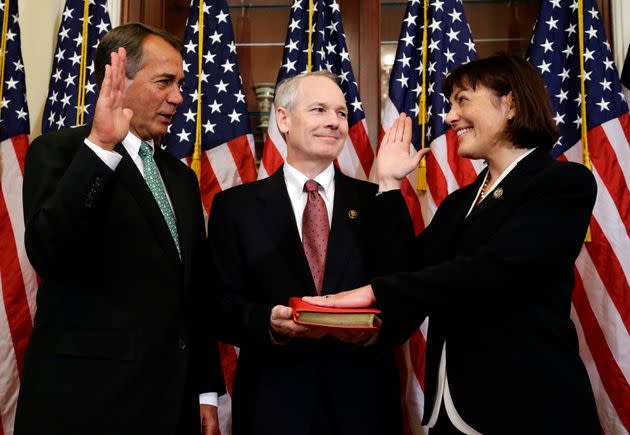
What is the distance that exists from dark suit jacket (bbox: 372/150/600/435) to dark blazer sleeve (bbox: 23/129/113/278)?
70 cm

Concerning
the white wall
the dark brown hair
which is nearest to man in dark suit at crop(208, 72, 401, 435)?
the dark brown hair

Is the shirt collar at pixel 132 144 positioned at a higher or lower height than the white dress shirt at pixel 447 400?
higher

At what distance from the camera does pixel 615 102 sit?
281 centimetres

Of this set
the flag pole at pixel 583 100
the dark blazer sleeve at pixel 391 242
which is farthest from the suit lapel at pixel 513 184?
the flag pole at pixel 583 100

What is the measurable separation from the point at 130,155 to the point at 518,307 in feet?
3.57

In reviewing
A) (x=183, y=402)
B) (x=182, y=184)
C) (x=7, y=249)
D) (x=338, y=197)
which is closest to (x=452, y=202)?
(x=338, y=197)

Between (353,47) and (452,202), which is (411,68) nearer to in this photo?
(353,47)

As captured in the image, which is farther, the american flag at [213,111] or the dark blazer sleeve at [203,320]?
the american flag at [213,111]

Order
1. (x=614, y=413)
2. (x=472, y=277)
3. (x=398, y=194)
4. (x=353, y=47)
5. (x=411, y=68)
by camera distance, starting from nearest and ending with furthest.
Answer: (x=472, y=277), (x=398, y=194), (x=614, y=413), (x=411, y=68), (x=353, y=47)

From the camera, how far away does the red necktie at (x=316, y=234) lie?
76.2 inches

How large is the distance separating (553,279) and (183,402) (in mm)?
996

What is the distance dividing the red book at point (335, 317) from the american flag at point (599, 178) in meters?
1.47

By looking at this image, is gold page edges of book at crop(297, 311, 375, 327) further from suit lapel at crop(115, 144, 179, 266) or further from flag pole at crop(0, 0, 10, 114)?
flag pole at crop(0, 0, 10, 114)

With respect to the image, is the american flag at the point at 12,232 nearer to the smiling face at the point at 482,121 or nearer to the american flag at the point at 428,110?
the american flag at the point at 428,110
